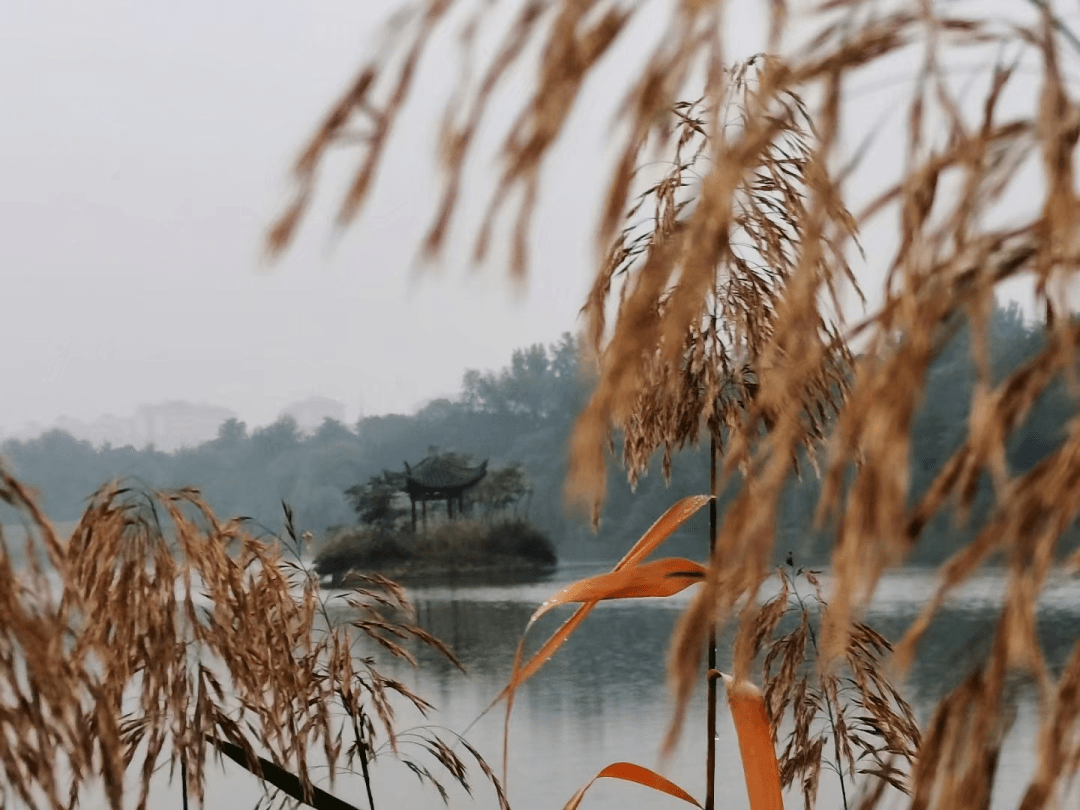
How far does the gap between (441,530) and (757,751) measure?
86.0 inches

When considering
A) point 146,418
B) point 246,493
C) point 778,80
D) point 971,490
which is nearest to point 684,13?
point 778,80

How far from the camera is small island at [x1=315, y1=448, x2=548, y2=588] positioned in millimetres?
2840

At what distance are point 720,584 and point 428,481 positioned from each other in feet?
9.54

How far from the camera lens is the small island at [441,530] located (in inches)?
112

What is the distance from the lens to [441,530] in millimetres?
3055

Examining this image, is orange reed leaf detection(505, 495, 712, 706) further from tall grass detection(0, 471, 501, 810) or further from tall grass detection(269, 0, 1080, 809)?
tall grass detection(269, 0, 1080, 809)

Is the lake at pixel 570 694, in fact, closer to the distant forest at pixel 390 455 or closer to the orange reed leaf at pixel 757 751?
the distant forest at pixel 390 455

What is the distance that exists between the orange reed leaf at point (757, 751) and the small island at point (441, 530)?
1.83 meters

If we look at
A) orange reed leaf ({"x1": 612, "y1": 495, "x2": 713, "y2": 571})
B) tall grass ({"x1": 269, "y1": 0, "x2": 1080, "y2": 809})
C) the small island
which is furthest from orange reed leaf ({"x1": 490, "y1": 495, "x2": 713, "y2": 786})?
the small island

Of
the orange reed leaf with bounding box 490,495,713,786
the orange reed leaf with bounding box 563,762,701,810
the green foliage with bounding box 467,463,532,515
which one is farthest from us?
the green foliage with bounding box 467,463,532,515

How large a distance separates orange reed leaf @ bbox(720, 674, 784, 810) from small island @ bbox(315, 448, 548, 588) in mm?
1831

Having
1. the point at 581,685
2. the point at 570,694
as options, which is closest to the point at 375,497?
the point at 570,694

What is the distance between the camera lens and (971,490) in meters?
0.36

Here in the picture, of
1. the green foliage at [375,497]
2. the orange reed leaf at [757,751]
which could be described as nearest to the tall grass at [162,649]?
the orange reed leaf at [757,751]
